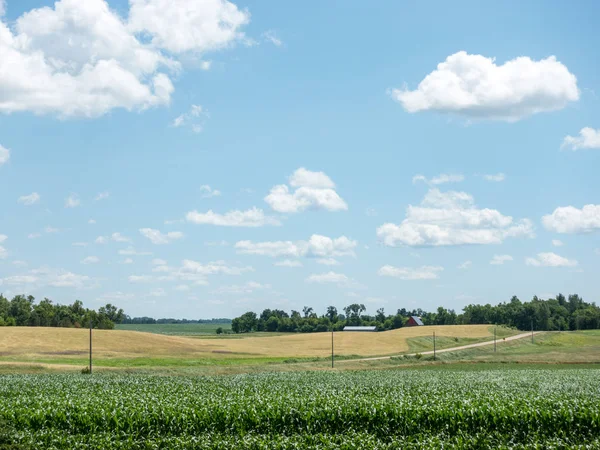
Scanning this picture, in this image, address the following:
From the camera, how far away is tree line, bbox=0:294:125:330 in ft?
496

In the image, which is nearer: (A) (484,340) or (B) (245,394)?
(B) (245,394)

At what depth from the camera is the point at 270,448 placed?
2350cm

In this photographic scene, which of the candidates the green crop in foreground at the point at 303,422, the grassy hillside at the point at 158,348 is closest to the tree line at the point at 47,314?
the grassy hillside at the point at 158,348

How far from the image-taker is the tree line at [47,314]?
5955 inches

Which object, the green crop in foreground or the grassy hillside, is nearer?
the green crop in foreground

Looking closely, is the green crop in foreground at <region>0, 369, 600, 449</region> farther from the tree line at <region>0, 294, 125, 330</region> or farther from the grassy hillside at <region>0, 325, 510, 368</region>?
the tree line at <region>0, 294, 125, 330</region>

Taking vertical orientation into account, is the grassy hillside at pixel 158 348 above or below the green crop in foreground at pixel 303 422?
below

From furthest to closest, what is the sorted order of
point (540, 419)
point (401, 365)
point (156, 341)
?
point (156, 341), point (401, 365), point (540, 419)

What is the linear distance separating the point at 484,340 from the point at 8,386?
12222cm

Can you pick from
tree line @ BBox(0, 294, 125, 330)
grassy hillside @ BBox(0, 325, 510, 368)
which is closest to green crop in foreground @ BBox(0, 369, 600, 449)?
grassy hillside @ BBox(0, 325, 510, 368)

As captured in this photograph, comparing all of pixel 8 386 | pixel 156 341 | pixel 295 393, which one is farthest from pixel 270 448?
pixel 156 341

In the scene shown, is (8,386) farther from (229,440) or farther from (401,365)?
(401,365)

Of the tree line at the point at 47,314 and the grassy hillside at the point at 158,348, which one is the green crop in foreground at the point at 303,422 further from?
the tree line at the point at 47,314

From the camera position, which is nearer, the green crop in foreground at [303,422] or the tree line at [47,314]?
the green crop in foreground at [303,422]
